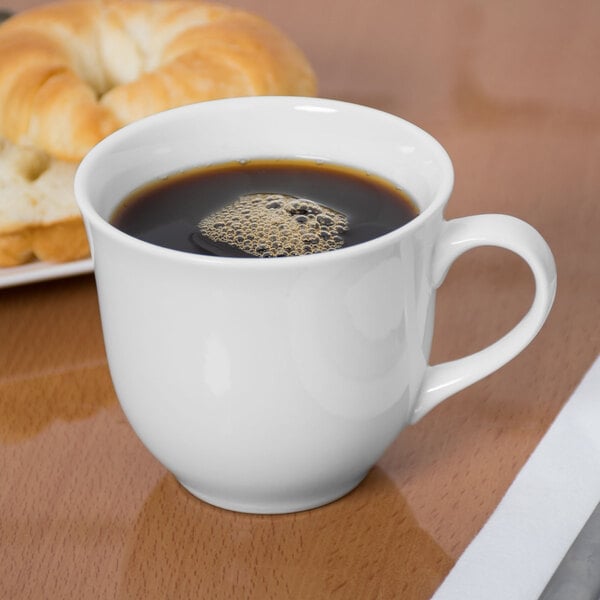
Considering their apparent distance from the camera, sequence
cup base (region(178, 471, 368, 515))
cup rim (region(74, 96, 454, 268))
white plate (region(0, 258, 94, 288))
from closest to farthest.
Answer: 1. cup rim (region(74, 96, 454, 268))
2. cup base (region(178, 471, 368, 515))
3. white plate (region(0, 258, 94, 288))

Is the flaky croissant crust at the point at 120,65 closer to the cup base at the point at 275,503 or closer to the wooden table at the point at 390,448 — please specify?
the wooden table at the point at 390,448

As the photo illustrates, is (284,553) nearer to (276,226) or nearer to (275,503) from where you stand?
(275,503)

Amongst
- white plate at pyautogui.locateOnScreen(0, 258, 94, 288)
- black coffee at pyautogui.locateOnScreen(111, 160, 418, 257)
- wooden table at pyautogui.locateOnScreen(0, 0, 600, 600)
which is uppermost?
black coffee at pyautogui.locateOnScreen(111, 160, 418, 257)

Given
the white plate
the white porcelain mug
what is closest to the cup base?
the white porcelain mug

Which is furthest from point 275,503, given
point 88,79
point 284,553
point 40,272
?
point 88,79

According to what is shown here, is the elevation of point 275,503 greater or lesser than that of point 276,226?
lesser

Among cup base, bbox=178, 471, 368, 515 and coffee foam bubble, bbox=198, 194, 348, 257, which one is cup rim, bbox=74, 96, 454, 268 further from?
cup base, bbox=178, 471, 368, 515

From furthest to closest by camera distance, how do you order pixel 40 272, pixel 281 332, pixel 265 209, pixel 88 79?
pixel 88 79 < pixel 40 272 < pixel 265 209 < pixel 281 332
